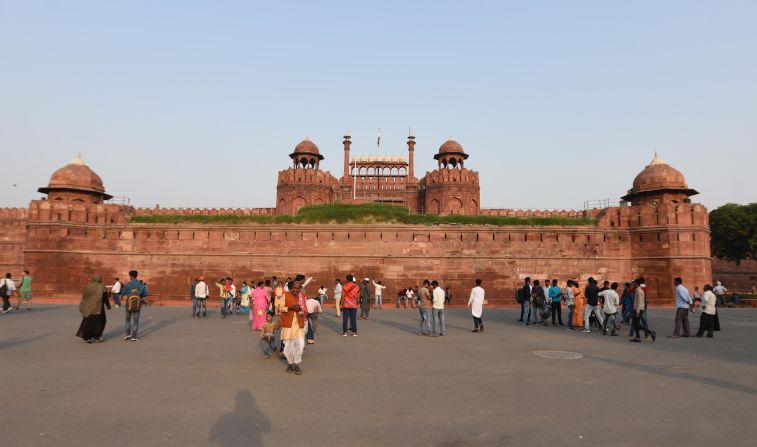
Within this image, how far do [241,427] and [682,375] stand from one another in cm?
598

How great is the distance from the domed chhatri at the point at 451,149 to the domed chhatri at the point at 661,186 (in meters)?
14.1

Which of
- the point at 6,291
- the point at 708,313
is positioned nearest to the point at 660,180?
the point at 708,313

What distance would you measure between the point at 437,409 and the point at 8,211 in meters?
39.5

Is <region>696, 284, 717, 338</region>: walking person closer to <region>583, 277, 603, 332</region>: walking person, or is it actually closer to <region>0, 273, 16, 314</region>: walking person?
<region>583, 277, 603, 332</region>: walking person

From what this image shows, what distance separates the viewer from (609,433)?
410 cm

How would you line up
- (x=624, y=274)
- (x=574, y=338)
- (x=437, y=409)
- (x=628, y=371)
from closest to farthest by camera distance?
(x=437, y=409) → (x=628, y=371) → (x=574, y=338) → (x=624, y=274)

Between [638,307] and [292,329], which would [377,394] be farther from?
[638,307]

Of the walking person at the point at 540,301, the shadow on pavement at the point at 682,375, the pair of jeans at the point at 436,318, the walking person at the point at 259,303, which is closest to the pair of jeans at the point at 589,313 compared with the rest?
the walking person at the point at 540,301

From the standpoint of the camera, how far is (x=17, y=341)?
29.7 feet

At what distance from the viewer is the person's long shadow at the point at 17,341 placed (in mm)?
8477

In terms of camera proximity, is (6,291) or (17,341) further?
(6,291)

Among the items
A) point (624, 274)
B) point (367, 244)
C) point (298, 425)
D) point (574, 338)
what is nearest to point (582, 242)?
point (624, 274)

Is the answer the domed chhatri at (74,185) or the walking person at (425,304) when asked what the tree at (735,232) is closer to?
the walking person at (425,304)

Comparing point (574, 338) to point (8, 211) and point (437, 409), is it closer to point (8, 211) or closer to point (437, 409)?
point (437, 409)
